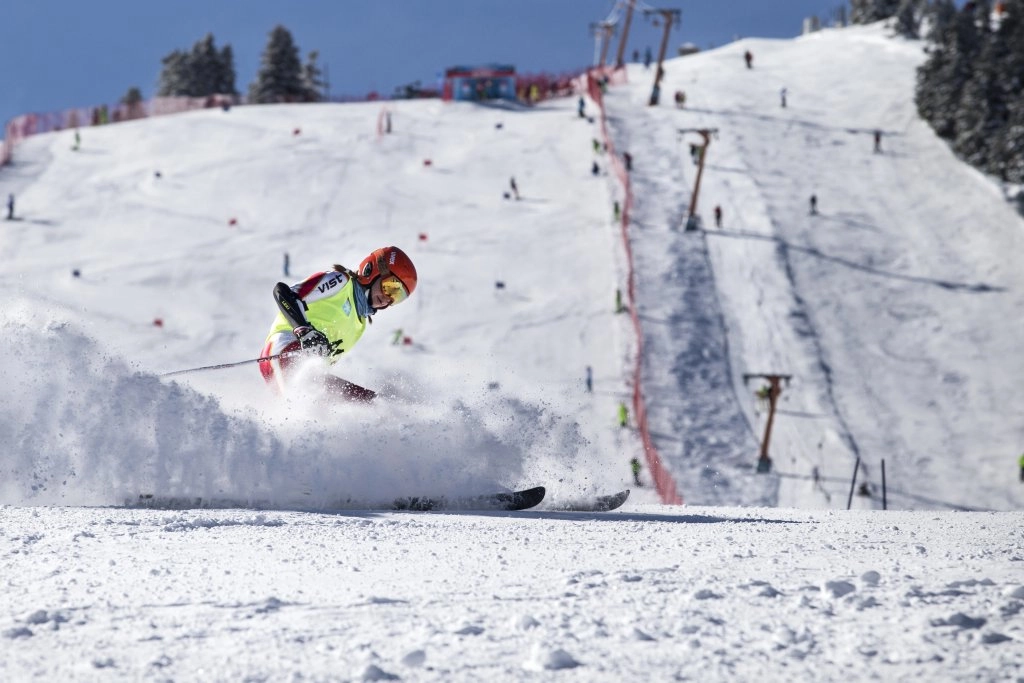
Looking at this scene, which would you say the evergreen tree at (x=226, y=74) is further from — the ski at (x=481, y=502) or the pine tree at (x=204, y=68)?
the ski at (x=481, y=502)

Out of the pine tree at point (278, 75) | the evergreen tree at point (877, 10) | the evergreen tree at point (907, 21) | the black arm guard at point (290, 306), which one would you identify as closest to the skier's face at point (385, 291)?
the black arm guard at point (290, 306)

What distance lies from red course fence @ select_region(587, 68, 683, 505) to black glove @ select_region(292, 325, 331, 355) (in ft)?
30.6

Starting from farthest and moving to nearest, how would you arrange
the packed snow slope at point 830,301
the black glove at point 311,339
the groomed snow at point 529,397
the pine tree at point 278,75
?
the pine tree at point 278,75 < the packed snow slope at point 830,301 < the black glove at point 311,339 < the groomed snow at point 529,397

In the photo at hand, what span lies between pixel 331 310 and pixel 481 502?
229cm

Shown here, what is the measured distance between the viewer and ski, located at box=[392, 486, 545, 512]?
23.6 feet

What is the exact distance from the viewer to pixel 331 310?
9.02 metres

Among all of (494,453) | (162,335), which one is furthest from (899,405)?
(494,453)

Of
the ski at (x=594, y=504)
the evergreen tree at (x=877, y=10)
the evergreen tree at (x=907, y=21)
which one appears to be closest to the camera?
the ski at (x=594, y=504)

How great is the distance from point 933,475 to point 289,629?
2066 cm

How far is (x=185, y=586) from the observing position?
4.05 meters

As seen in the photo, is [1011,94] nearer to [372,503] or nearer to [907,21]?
[907,21]

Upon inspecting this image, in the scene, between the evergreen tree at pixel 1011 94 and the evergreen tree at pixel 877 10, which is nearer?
the evergreen tree at pixel 1011 94

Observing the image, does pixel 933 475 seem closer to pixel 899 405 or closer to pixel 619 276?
pixel 899 405

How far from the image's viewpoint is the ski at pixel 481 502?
7.21m
